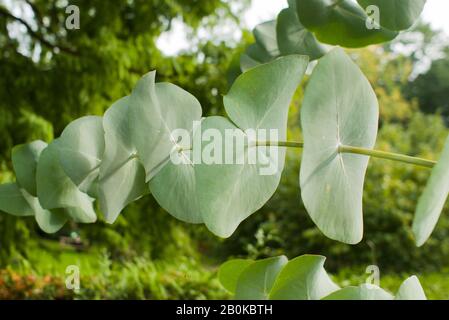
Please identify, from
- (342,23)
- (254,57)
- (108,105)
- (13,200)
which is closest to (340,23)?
(342,23)

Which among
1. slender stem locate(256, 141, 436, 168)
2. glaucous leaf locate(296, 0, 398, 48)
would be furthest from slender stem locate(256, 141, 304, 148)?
glaucous leaf locate(296, 0, 398, 48)

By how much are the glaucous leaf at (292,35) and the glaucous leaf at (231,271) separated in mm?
127

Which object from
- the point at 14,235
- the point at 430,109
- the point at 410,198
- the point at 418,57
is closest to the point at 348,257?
the point at 410,198

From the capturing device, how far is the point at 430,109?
12727mm

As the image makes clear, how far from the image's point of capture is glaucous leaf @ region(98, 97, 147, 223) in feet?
0.74

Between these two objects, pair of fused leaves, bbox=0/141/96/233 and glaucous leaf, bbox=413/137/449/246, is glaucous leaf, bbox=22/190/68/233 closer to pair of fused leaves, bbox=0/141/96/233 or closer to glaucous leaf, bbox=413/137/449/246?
pair of fused leaves, bbox=0/141/96/233

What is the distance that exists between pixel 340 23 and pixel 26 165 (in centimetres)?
19

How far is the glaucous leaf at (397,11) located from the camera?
243mm

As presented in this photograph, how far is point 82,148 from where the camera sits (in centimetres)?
25

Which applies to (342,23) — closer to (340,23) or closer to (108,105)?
(340,23)

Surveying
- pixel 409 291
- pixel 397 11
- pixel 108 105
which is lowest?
pixel 409 291

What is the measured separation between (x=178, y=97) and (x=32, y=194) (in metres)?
0.14

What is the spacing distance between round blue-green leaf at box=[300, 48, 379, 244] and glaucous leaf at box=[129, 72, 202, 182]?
5cm
